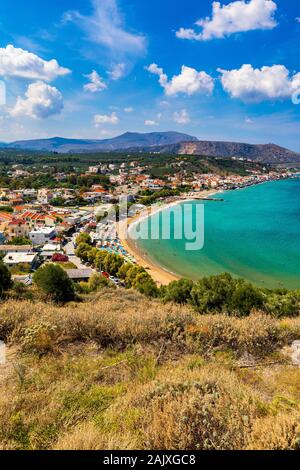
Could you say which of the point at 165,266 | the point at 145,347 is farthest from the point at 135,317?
the point at 165,266

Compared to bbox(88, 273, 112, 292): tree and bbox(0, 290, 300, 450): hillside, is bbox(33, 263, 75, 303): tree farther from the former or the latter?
bbox(0, 290, 300, 450): hillside

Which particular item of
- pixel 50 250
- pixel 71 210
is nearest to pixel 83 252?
pixel 50 250

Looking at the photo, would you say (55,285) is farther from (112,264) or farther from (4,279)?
(112,264)


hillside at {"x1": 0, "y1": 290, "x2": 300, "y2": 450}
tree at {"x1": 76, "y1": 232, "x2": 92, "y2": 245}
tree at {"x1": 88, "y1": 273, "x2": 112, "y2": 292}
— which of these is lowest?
tree at {"x1": 88, "y1": 273, "x2": 112, "y2": 292}

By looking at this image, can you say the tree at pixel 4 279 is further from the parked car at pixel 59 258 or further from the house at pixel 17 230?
the house at pixel 17 230

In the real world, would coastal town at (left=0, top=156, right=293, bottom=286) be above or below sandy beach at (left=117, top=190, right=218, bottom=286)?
above

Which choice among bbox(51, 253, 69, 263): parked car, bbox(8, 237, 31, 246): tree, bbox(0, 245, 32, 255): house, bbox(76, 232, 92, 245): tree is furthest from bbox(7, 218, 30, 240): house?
bbox(51, 253, 69, 263): parked car
